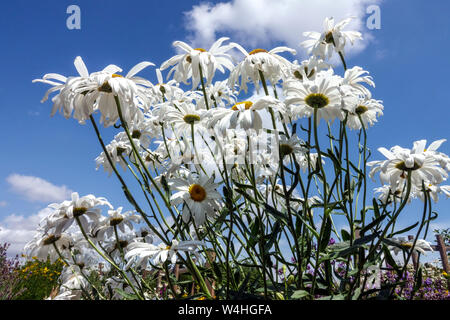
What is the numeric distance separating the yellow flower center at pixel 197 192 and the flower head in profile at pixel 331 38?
995 millimetres

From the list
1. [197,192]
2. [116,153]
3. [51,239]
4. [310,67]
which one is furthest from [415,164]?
[51,239]

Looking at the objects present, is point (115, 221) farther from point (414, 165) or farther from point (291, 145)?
point (414, 165)

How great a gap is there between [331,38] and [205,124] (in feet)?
2.73

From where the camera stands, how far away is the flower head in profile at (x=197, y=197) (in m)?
1.40

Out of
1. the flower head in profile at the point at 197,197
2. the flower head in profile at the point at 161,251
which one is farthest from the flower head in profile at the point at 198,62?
the flower head in profile at the point at 161,251

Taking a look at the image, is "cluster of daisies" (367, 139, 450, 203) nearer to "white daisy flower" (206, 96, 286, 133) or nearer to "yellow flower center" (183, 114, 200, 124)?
"white daisy flower" (206, 96, 286, 133)

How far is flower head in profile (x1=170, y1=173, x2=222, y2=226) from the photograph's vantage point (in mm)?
1401

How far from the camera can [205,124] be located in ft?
5.14

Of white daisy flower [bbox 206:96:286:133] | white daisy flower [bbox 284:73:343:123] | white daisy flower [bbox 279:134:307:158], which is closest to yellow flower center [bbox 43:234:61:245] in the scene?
white daisy flower [bbox 206:96:286:133]

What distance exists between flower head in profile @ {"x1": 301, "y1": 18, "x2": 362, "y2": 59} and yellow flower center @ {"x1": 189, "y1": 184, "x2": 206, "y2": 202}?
3.26 feet
